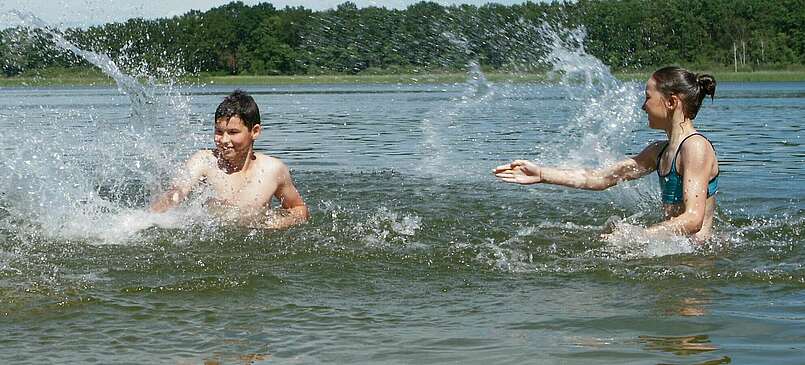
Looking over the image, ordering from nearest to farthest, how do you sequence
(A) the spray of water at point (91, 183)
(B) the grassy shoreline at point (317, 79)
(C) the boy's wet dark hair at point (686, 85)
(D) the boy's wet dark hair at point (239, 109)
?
1. (C) the boy's wet dark hair at point (686, 85)
2. (D) the boy's wet dark hair at point (239, 109)
3. (A) the spray of water at point (91, 183)
4. (B) the grassy shoreline at point (317, 79)

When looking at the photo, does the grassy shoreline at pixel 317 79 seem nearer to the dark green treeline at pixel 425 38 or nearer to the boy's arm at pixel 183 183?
the dark green treeline at pixel 425 38

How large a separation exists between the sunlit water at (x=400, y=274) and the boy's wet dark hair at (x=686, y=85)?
0.97 m

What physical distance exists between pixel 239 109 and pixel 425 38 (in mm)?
21964

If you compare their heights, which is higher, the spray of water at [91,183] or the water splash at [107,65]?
the water splash at [107,65]

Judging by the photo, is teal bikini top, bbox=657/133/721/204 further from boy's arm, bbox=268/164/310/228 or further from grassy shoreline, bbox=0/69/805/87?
grassy shoreline, bbox=0/69/805/87

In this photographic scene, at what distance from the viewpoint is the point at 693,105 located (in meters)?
7.08

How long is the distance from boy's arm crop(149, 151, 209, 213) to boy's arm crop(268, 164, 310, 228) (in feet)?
2.10

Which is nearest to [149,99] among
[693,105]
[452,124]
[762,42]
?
[693,105]

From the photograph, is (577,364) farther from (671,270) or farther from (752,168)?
(752,168)

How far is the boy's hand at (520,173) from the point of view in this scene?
6.79 meters

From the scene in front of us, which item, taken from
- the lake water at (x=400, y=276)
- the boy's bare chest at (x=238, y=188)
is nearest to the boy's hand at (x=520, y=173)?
the lake water at (x=400, y=276)

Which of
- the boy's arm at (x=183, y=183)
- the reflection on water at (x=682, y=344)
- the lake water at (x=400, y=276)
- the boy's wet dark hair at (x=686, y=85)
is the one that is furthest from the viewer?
the boy's arm at (x=183, y=183)

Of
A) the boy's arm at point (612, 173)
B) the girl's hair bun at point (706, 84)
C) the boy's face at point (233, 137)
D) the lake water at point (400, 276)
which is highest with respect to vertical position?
the girl's hair bun at point (706, 84)

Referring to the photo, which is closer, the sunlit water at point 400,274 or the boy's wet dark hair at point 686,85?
the sunlit water at point 400,274
